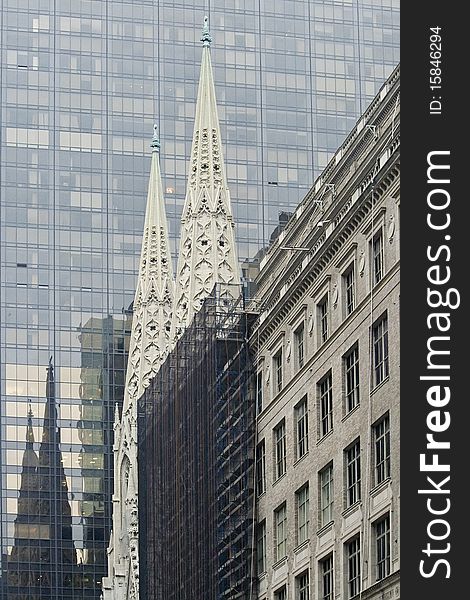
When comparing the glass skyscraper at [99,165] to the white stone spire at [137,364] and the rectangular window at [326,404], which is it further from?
the rectangular window at [326,404]

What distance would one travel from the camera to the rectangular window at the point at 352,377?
68625 millimetres

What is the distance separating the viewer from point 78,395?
18162 cm

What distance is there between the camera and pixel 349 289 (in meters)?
70.6

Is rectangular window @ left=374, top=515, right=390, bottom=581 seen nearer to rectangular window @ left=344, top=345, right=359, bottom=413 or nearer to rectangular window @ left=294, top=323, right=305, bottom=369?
rectangular window @ left=344, top=345, right=359, bottom=413

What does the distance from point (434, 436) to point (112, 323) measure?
135m

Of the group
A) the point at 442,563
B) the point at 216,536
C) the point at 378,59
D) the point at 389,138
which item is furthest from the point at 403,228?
the point at 378,59

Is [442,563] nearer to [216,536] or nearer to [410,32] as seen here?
[410,32]

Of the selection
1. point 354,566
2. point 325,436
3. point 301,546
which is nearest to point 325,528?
point 325,436

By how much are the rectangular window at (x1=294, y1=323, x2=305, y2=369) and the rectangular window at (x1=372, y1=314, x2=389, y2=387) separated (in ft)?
35.9

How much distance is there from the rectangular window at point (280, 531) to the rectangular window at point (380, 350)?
15492 mm

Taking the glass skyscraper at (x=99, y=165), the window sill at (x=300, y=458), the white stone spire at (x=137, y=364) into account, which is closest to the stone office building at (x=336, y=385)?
the window sill at (x=300, y=458)

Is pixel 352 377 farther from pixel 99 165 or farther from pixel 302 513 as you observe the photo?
pixel 99 165

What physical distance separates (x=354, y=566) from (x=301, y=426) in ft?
33.8

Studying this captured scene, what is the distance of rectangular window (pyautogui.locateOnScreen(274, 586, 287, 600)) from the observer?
79331 millimetres
